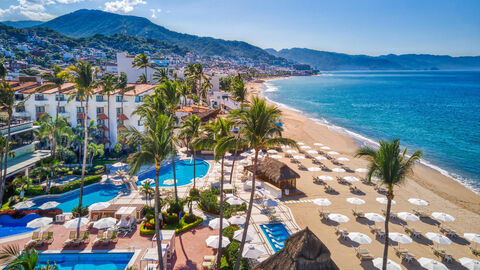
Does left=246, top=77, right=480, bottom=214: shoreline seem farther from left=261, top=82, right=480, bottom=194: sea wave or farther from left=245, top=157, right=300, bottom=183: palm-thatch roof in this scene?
left=245, top=157, right=300, bottom=183: palm-thatch roof

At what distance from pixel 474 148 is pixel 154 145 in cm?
5551

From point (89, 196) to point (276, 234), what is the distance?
17.8 metres

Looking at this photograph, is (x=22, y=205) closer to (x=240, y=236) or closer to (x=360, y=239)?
(x=240, y=236)

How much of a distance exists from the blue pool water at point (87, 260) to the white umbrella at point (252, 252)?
6965 millimetres

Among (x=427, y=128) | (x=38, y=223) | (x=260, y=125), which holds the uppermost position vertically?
(x=260, y=125)

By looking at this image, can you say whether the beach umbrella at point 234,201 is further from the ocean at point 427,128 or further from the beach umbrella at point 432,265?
the ocean at point 427,128

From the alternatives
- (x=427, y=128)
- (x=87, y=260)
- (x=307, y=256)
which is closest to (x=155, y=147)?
(x=307, y=256)

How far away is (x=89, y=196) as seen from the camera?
86.6 feet

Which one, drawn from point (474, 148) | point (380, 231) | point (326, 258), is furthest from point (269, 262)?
point (474, 148)

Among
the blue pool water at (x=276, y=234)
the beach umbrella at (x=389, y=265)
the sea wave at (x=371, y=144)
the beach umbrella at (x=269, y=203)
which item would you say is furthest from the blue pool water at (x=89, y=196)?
the sea wave at (x=371, y=144)

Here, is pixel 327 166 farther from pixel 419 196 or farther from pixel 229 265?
pixel 229 265

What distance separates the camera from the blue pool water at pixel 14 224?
1935cm

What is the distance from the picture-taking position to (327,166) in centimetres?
3519

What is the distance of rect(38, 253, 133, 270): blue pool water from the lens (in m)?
16.3
